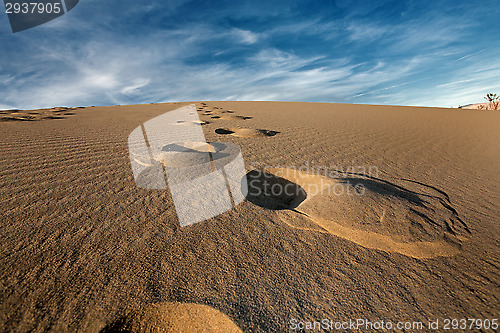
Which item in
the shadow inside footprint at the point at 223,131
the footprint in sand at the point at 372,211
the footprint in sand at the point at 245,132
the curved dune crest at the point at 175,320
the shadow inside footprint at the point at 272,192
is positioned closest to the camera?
the curved dune crest at the point at 175,320

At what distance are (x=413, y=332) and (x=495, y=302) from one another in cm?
47

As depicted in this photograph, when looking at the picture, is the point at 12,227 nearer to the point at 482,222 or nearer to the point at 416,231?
the point at 416,231

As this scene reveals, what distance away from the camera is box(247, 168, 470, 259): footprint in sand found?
1.31 metres

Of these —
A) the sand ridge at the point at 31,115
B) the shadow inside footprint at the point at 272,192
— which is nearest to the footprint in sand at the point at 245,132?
the shadow inside footprint at the point at 272,192

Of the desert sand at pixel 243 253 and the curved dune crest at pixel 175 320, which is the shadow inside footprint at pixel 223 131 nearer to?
the desert sand at pixel 243 253

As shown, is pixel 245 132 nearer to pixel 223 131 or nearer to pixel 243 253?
pixel 223 131

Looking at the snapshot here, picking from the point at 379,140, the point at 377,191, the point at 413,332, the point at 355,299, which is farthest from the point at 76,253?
the point at 379,140

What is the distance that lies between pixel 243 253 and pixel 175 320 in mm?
445

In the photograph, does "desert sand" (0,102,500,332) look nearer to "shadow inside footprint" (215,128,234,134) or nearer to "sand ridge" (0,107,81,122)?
"shadow inside footprint" (215,128,234,134)

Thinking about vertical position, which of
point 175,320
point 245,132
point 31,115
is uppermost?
point 31,115

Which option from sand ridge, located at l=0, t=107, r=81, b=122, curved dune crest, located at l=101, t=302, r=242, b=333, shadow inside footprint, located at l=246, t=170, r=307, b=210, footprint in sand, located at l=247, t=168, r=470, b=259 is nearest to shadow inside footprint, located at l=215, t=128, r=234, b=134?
shadow inside footprint, located at l=246, t=170, r=307, b=210

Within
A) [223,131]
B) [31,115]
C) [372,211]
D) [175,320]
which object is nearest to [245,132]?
[223,131]

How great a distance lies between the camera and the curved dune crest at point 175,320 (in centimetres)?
84

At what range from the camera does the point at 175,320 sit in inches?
34.3
